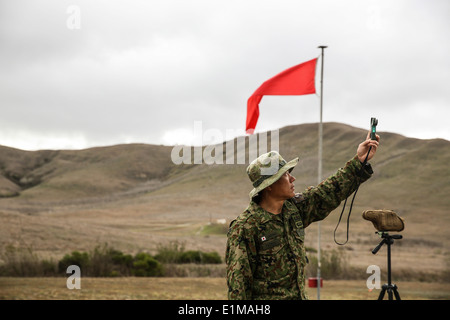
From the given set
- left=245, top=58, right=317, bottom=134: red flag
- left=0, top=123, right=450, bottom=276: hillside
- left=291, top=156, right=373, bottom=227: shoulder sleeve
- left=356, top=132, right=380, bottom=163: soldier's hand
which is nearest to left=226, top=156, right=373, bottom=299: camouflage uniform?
left=291, top=156, right=373, bottom=227: shoulder sleeve

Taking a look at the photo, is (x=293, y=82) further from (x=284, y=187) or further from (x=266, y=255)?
(x=266, y=255)

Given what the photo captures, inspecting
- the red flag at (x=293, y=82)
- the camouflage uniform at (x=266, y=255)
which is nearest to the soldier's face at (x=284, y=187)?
the camouflage uniform at (x=266, y=255)

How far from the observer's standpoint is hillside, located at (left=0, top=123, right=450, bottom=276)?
105ft

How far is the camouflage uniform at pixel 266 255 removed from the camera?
134 inches

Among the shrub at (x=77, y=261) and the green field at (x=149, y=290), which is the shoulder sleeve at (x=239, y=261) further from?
the shrub at (x=77, y=261)

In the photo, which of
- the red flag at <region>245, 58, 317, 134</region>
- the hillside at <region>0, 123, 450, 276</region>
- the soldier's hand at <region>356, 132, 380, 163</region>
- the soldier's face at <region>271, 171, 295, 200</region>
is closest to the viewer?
the soldier's face at <region>271, 171, 295, 200</region>

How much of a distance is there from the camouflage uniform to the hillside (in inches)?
794

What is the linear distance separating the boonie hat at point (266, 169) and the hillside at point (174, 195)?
20.1 metres

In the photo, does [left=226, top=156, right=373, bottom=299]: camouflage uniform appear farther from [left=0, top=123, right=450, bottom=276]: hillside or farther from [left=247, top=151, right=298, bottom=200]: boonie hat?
[left=0, top=123, right=450, bottom=276]: hillside

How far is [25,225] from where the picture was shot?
3058 centimetres

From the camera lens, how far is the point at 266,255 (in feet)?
11.6

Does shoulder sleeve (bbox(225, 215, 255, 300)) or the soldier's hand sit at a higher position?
the soldier's hand

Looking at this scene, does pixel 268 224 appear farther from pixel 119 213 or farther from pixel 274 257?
pixel 119 213
